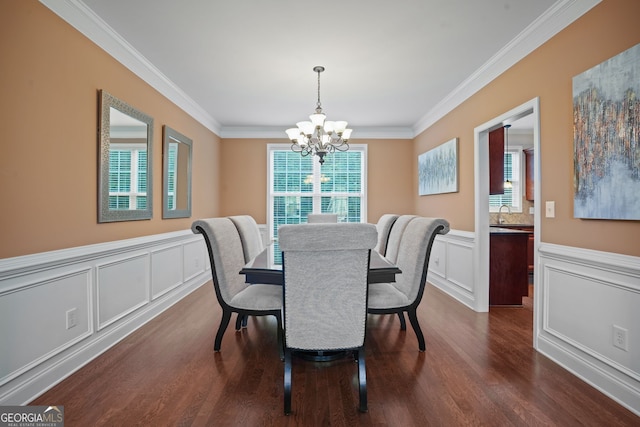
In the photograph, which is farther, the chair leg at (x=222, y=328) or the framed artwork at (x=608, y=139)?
the chair leg at (x=222, y=328)

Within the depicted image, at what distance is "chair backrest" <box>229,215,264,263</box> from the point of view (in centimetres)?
315

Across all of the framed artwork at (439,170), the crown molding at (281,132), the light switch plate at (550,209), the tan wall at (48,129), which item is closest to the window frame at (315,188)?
the crown molding at (281,132)

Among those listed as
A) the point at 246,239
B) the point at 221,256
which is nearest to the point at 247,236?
the point at 246,239

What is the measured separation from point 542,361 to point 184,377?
2449mm

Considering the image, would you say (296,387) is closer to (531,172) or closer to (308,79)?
(308,79)

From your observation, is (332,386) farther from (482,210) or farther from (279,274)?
(482,210)

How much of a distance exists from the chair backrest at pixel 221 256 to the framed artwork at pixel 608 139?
7.95 feet

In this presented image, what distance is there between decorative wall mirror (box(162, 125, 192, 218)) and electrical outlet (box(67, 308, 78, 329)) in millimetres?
1594

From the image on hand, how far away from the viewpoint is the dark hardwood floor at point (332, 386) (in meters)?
1.73

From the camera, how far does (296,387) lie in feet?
6.59

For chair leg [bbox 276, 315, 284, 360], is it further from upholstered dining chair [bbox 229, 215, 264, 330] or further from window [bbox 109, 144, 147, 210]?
window [bbox 109, 144, 147, 210]

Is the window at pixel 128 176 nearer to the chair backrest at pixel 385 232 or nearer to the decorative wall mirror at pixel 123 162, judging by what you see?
the decorative wall mirror at pixel 123 162

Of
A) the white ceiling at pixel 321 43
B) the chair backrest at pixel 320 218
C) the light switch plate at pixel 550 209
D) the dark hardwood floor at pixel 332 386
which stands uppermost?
the white ceiling at pixel 321 43

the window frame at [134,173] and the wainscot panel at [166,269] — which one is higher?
the window frame at [134,173]
